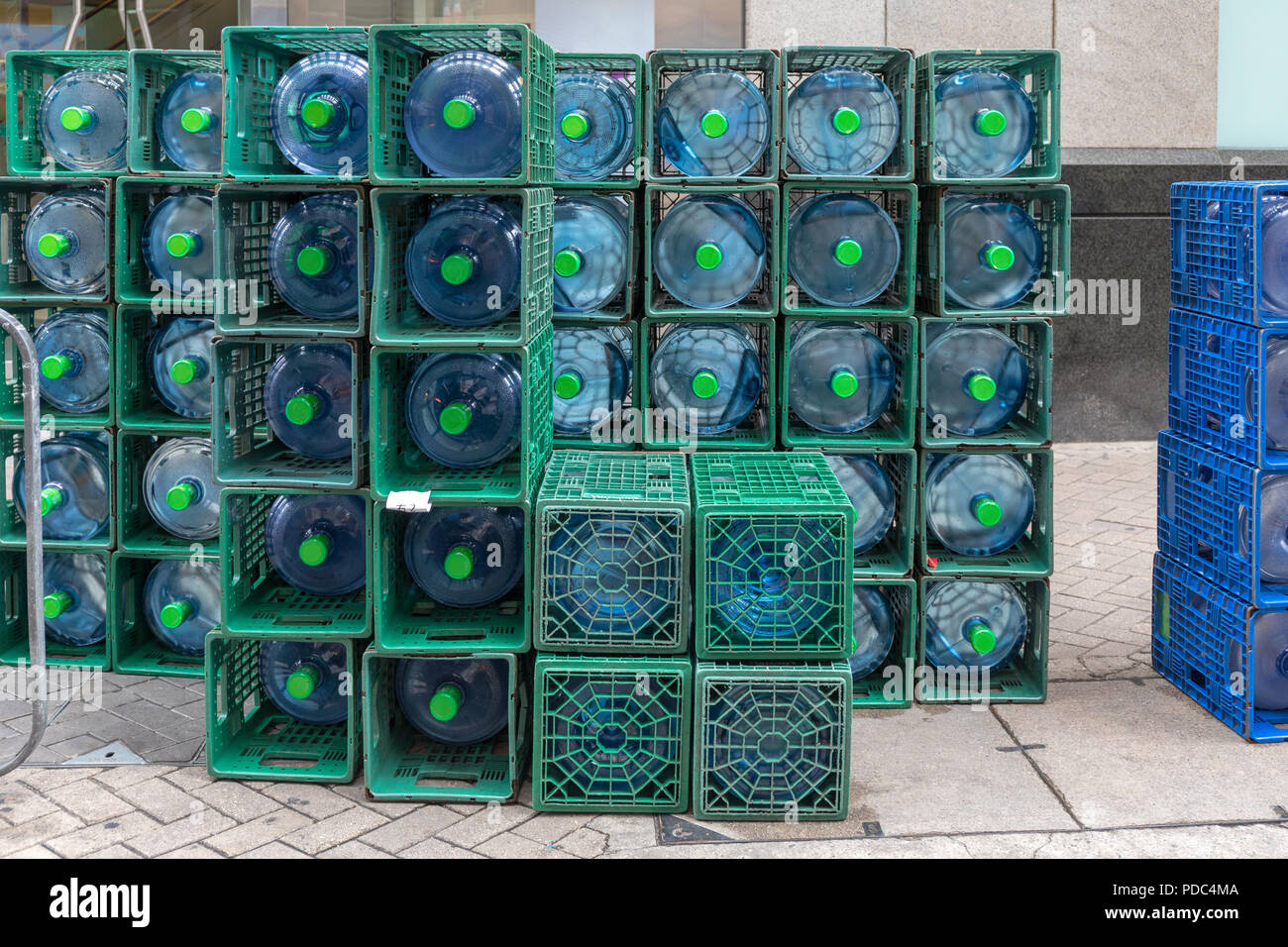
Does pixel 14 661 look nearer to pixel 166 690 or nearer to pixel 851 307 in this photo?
pixel 166 690

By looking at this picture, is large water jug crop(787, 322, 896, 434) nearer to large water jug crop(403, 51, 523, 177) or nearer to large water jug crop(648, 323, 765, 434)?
large water jug crop(648, 323, 765, 434)

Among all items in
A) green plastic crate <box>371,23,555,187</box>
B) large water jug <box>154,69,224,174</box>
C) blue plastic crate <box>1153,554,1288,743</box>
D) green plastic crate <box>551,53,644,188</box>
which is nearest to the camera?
A: green plastic crate <box>371,23,555,187</box>

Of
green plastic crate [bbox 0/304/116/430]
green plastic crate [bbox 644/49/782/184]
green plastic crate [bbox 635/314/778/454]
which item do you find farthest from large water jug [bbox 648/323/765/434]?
green plastic crate [bbox 0/304/116/430]

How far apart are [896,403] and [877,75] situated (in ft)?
4.69

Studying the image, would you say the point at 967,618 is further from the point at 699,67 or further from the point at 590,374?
the point at 699,67

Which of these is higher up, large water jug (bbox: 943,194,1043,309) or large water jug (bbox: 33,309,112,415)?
large water jug (bbox: 943,194,1043,309)

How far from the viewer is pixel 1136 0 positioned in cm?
1081

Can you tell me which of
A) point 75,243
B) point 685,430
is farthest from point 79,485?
point 685,430

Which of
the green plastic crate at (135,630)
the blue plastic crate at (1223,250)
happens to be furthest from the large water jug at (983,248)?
the green plastic crate at (135,630)

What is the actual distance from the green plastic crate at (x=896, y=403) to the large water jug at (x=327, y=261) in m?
1.84

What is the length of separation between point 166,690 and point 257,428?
4.67 ft

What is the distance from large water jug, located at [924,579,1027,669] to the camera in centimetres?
619

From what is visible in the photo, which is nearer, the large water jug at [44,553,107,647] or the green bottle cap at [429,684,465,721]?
the green bottle cap at [429,684,465,721]

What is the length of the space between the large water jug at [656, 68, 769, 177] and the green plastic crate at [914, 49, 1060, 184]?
661 mm
